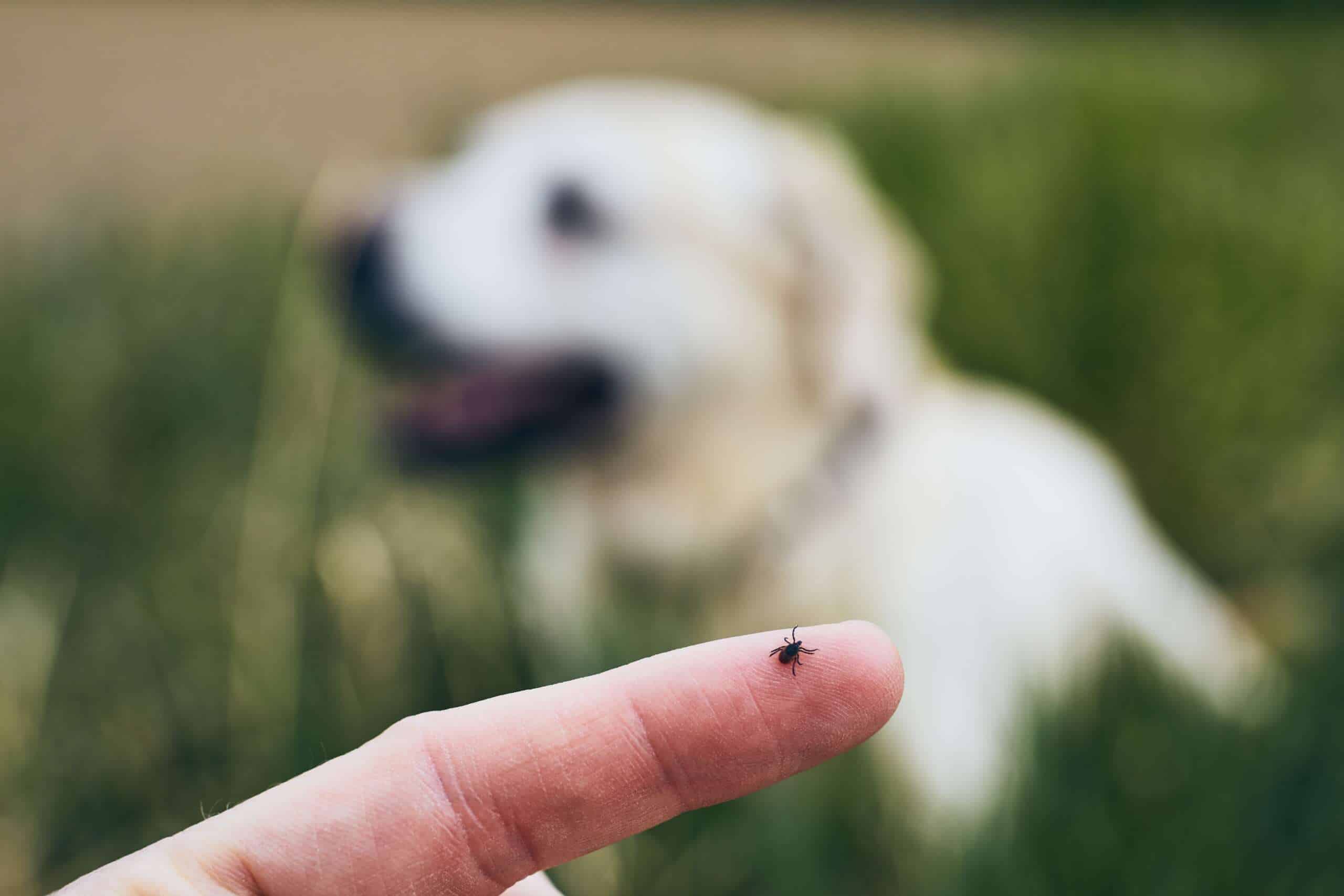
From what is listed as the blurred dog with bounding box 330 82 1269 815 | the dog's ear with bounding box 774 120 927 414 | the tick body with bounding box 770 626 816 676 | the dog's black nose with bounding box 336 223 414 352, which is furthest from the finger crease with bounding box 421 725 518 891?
the dog's black nose with bounding box 336 223 414 352

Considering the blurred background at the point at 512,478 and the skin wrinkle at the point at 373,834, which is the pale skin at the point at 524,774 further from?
the blurred background at the point at 512,478

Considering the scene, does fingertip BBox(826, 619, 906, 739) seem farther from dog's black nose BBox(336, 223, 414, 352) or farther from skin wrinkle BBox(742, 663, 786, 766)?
dog's black nose BBox(336, 223, 414, 352)

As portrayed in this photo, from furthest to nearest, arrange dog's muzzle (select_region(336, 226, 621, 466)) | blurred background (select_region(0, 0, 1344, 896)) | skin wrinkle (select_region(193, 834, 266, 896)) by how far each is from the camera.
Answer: dog's muzzle (select_region(336, 226, 621, 466)), blurred background (select_region(0, 0, 1344, 896)), skin wrinkle (select_region(193, 834, 266, 896))

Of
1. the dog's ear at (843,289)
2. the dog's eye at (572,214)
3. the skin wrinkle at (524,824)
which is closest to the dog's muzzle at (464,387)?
the dog's eye at (572,214)

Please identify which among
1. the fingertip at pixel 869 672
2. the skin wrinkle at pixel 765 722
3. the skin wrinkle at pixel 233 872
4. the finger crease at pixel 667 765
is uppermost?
the fingertip at pixel 869 672

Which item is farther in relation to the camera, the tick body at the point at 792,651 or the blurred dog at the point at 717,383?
the blurred dog at the point at 717,383

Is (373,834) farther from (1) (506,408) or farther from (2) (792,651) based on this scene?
(1) (506,408)

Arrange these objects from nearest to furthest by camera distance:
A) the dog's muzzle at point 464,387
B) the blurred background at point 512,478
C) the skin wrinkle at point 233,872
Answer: the skin wrinkle at point 233,872, the blurred background at point 512,478, the dog's muzzle at point 464,387

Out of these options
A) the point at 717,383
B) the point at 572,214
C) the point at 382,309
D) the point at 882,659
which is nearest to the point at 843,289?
the point at 717,383
